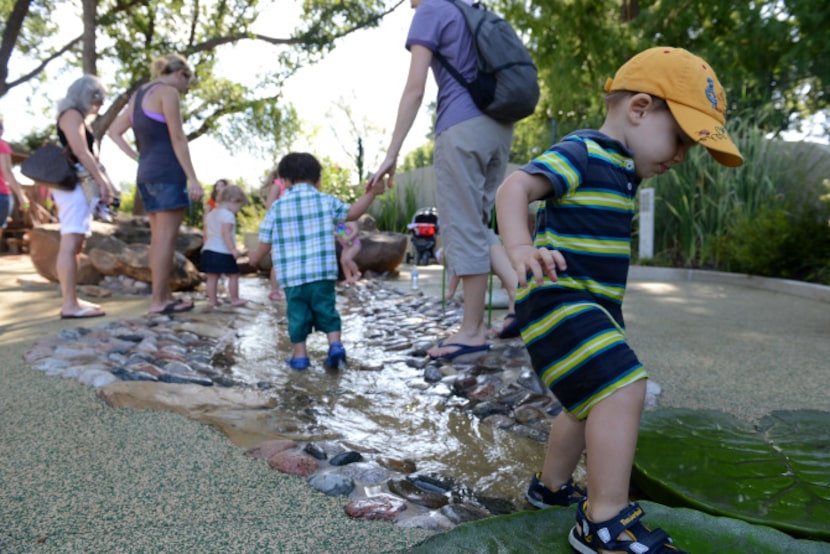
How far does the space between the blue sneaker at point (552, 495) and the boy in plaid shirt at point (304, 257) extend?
5.88 feet

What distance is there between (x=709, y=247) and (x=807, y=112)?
27.2ft

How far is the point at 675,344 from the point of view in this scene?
354cm

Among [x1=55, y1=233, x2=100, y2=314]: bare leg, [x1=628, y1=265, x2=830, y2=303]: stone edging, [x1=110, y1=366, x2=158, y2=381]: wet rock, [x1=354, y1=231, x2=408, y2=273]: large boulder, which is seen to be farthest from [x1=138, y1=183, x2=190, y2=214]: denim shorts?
[x1=628, y1=265, x2=830, y2=303]: stone edging

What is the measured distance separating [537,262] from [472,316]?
79.4 inches

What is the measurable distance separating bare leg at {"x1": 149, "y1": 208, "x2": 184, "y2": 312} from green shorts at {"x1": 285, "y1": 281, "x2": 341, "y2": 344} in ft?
5.01

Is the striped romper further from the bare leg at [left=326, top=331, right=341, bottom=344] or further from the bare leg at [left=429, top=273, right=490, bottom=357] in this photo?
the bare leg at [left=326, top=331, right=341, bottom=344]

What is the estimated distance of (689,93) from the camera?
144 centimetres

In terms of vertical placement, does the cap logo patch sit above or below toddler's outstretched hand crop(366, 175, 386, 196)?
above

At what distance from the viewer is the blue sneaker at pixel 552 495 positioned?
1.62 m

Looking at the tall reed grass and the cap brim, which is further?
the tall reed grass

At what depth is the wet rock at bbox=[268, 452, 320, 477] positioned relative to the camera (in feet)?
5.90

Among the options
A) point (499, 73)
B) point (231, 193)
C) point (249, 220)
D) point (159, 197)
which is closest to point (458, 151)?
point (499, 73)

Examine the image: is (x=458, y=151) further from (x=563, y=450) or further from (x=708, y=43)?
(x=708, y=43)

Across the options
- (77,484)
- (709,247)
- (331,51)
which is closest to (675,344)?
(77,484)
